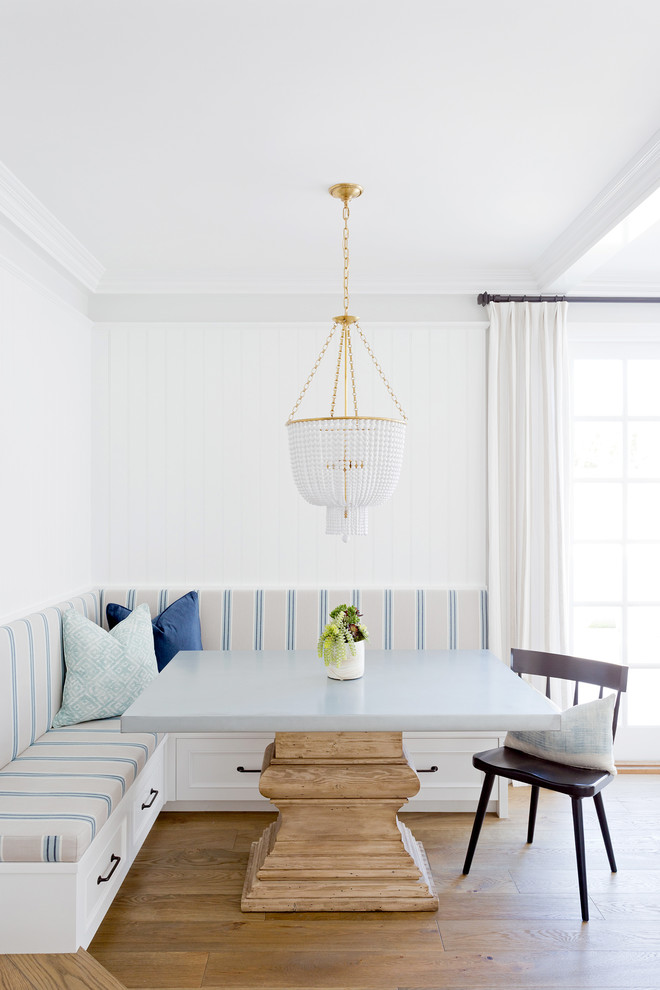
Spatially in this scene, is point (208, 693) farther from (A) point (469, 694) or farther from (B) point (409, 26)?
(B) point (409, 26)

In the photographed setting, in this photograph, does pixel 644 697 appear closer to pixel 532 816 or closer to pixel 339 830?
pixel 532 816

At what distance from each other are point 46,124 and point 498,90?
54.0 inches

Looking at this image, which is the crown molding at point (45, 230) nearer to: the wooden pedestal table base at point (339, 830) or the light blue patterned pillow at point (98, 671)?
the light blue patterned pillow at point (98, 671)

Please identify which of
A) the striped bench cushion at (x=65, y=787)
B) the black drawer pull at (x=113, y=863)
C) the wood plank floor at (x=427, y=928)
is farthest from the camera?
the black drawer pull at (x=113, y=863)

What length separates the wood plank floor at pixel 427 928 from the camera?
2.04m

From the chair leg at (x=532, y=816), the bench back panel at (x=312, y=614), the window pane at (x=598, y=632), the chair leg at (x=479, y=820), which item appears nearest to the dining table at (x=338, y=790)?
the chair leg at (x=479, y=820)

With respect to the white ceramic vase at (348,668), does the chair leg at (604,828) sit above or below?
below

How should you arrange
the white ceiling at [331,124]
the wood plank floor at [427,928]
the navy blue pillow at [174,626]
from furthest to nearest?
the navy blue pillow at [174,626] → the wood plank floor at [427,928] → the white ceiling at [331,124]

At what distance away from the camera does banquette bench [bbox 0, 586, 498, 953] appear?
6.37 ft

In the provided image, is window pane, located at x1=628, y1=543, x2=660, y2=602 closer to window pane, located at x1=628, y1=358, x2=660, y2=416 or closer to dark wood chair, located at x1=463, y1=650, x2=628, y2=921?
window pane, located at x1=628, y1=358, x2=660, y2=416

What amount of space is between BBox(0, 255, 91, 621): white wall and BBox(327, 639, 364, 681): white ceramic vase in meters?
1.28

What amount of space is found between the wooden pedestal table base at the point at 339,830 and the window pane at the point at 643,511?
80.9 inches

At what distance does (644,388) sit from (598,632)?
1343 millimetres

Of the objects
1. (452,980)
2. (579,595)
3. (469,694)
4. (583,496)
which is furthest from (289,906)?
(583,496)
